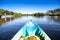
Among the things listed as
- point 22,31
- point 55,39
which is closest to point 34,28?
point 22,31

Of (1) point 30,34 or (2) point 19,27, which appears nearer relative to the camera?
(1) point 30,34

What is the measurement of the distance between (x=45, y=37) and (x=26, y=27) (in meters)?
1.00

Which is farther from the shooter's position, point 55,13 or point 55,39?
point 55,13

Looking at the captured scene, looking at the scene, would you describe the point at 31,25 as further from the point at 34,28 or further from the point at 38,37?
the point at 38,37

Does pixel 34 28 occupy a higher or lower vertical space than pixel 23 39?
higher

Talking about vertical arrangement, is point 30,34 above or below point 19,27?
above

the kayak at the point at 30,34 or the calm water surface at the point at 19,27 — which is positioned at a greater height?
the kayak at the point at 30,34

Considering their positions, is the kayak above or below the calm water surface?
above

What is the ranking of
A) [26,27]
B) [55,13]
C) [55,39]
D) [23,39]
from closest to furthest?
[23,39] < [26,27] < [55,39] < [55,13]

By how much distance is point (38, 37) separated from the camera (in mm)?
5574

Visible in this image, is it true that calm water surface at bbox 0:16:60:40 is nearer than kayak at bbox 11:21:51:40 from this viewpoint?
No

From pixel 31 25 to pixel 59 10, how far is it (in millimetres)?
113747

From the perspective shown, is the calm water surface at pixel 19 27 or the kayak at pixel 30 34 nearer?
the kayak at pixel 30 34

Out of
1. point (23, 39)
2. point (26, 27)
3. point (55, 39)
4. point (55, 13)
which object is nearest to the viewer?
point (23, 39)
